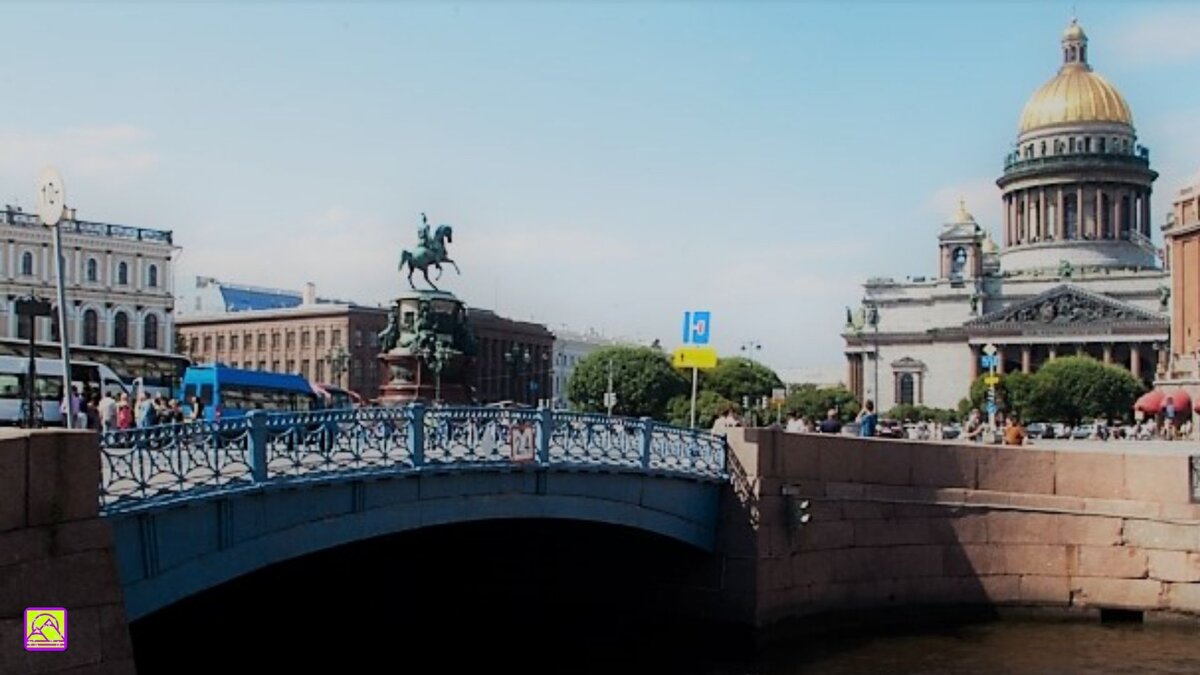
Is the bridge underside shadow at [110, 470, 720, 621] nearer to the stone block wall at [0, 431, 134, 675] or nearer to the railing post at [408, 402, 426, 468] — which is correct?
the railing post at [408, 402, 426, 468]

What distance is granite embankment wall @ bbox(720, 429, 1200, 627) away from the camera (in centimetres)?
2461

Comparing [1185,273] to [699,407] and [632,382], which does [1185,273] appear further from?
[632,382]

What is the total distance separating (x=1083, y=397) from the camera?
95.2m

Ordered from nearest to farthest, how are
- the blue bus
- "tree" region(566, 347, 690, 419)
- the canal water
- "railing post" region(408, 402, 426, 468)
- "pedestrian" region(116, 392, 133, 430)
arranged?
"railing post" region(408, 402, 426, 468)
the canal water
"pedestrian" region(116, 392, 133, 430)
the blue bus
"tree" region(566, 347, 690, 419)

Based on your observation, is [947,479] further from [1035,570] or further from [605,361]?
[605,361]

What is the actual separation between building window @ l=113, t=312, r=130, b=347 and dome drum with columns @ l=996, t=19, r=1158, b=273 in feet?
250

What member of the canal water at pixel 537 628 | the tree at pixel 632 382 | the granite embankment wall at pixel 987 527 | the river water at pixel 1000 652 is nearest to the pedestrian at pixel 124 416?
the canal water at pixel 537 628

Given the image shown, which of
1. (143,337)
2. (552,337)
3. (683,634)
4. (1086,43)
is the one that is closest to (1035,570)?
(683,634)

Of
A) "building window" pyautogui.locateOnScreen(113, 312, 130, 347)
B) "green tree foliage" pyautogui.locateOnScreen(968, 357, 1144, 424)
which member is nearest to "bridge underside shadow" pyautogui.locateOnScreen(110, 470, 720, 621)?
"building window" pyautogui.locateOnScreen(113, 312, 130, 347)

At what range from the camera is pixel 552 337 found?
127812 mm

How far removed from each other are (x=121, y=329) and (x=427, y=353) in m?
53.9

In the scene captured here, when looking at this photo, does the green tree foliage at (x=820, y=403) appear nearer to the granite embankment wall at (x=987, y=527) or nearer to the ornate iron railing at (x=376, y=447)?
the granite embankment wall at (x=987, y=527)

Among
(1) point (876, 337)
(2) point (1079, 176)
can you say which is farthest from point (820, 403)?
(2) point (1079, 176)

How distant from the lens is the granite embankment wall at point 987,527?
80.7 ft
